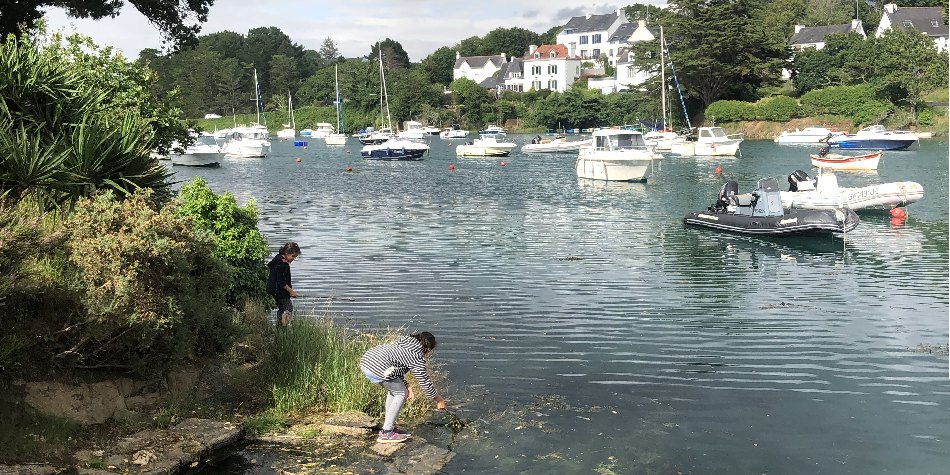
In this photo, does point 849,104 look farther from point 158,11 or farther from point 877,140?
point 158,11

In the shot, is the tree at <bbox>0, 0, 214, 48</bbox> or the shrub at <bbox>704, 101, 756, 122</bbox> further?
the shrub at <bbox>704, 101, 756, 122</bbox>

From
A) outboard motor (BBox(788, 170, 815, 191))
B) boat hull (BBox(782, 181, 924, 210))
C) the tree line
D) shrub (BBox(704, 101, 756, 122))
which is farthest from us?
shrub (BBox(704, 101, 756, 122))

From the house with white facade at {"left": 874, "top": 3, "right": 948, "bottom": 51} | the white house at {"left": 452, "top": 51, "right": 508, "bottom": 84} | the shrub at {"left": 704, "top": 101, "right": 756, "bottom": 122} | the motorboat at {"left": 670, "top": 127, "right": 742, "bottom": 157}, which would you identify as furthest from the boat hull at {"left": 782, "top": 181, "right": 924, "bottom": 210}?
the white house at {"left": 452, "top": 51, "right": 508, "bottom": 84}

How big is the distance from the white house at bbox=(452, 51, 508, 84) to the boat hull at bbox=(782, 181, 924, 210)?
149m

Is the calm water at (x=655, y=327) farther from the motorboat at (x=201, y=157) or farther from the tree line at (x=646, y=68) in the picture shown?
the tree line at (x=646, y=68)

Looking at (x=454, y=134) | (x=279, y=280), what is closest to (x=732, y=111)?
(x=454, y=134)

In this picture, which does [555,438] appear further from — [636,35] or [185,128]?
[636,35]

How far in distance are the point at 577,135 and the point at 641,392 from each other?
366 ft

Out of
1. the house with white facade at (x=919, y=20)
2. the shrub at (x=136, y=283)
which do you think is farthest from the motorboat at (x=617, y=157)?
the house with white facade at (x=919, y=20)

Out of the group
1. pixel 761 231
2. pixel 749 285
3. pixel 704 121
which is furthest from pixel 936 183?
pixel 704 121

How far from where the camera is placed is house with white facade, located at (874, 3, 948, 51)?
119700mm

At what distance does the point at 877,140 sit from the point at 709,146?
48.1ft

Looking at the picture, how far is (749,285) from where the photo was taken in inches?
888

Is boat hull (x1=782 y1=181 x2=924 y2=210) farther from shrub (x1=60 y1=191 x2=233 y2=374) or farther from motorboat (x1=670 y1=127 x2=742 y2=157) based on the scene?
motorboat (x1=670 y1=127 x2=742 y2=157)
